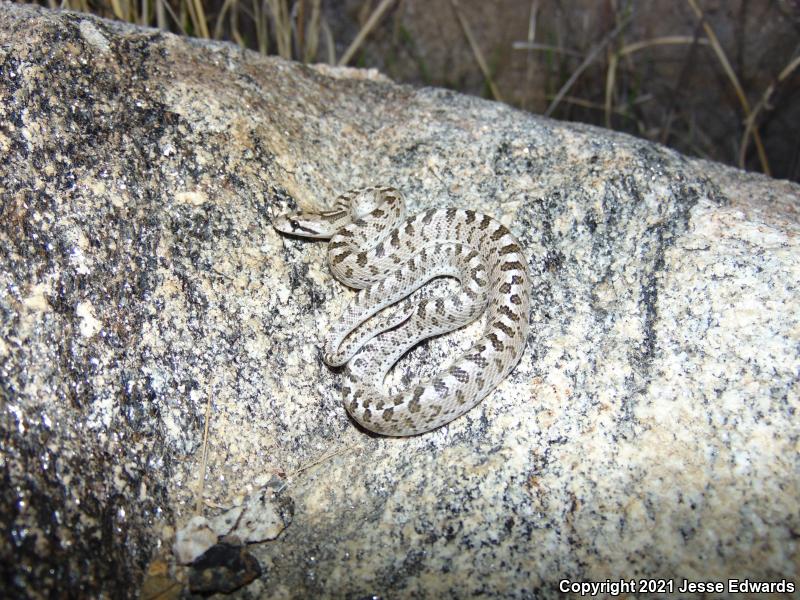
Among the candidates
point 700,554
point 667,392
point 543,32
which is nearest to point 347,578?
point 700,554

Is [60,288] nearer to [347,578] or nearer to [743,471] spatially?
[347,578]

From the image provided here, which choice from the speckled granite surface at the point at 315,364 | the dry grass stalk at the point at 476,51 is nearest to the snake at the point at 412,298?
the speckled granite surface at the point at 315,364

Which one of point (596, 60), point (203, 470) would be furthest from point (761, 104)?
point (203, 470)

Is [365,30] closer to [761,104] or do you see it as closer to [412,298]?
[412,298]

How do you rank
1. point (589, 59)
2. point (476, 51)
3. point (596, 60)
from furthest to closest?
1. point (476, 51)
2. point (596, 60)
3. point (589, 59)

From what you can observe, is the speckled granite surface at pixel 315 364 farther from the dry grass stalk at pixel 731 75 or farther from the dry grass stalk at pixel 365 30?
the dry grass stalk at pixel 365 30

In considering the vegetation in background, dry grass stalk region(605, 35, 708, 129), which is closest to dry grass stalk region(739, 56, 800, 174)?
the vegetation in background
